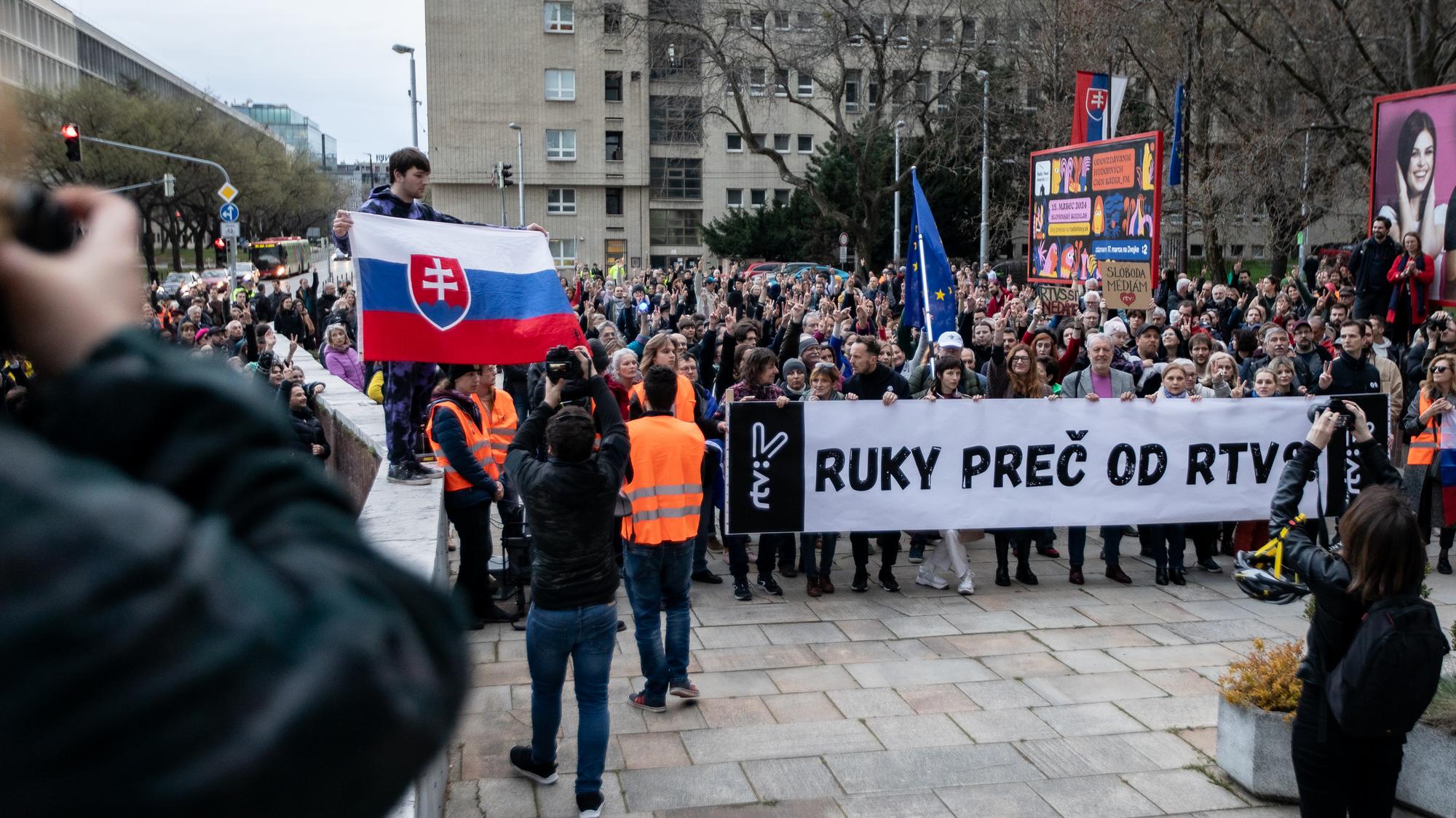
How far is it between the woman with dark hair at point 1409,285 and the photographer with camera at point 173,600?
1583cm

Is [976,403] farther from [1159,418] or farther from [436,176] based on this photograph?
[436,176]

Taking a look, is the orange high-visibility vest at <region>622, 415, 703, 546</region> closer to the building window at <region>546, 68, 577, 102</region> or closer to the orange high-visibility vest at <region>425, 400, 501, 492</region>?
the orange high-visibility vest at <region>425, 400, 501, 492</region>

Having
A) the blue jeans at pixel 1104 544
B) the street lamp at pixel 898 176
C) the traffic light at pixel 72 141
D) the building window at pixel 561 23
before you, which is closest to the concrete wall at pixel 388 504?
the blue jeans at pixel 1104 544

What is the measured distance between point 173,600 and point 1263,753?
601 centimetres

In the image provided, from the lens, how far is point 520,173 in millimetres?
65062

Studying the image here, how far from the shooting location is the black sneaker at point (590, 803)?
5633 mm

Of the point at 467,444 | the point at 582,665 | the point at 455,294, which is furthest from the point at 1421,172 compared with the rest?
the point at 582,665

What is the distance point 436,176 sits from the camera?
217 ft

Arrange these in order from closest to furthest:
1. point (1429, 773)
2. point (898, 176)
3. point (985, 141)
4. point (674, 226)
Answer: point (1429, 773), point (985, 141), point (898, 176), point (674, 226)

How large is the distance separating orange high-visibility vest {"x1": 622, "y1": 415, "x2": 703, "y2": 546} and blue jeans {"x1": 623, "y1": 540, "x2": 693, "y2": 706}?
3.9 inches

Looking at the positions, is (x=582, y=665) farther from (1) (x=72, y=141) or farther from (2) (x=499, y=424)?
(1) (x=72, y=141)

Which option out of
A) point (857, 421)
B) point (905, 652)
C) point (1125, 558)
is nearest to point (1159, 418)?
point (1125, 558)

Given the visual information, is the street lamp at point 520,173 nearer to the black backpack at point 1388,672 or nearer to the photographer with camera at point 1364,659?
the photographer with camera at point 1364,659

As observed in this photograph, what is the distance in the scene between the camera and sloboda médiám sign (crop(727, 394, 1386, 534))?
9617mm
